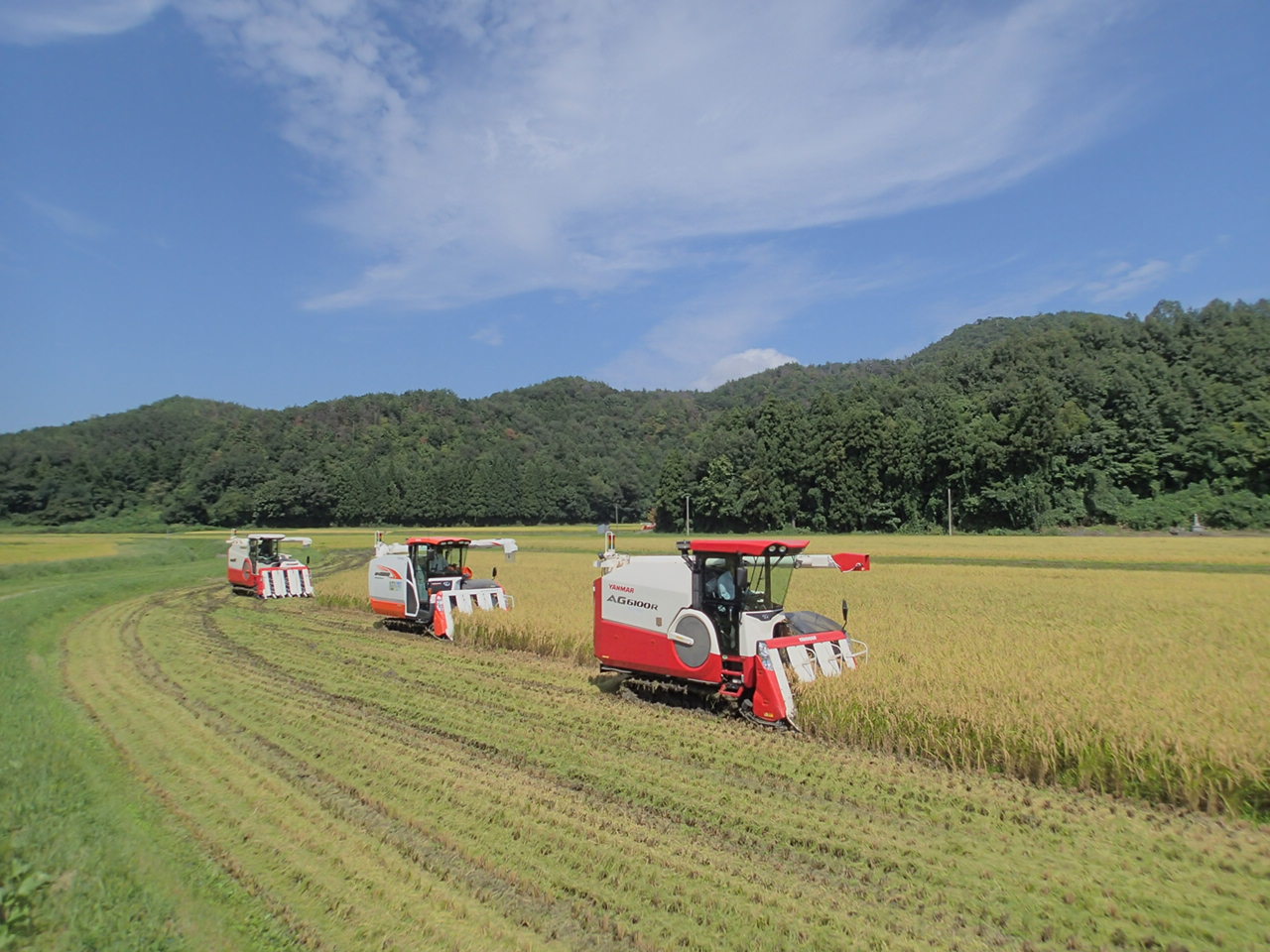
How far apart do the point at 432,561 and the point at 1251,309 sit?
96.9 m

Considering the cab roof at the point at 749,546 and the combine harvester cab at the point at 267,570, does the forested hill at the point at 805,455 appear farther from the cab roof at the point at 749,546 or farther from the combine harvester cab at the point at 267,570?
the cab roof at the point at 749,546

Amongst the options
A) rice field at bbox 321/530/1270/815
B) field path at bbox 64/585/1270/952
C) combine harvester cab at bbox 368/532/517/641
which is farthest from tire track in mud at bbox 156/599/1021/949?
combine harvester cab at bbox 368/532/517/641

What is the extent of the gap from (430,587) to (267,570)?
411 inches

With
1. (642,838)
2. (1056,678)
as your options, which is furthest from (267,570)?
(1056,678)

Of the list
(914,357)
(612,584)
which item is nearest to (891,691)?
(612,584)

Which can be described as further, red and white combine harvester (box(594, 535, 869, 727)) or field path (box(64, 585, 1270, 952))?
red and white combine harvester (box(594, 535, 869, 727))

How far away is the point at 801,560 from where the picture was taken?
11.2 metres

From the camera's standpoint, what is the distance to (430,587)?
738 inches

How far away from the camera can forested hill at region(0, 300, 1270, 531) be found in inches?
2552

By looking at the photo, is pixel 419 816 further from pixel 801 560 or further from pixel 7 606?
pixel 7 606

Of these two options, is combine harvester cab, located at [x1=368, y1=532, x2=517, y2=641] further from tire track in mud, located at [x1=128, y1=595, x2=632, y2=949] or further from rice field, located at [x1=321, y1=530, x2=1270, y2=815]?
tire track in mud, located at [x1=128, y1=595, x2=632, y2=949]

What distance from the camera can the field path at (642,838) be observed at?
16.3 feet

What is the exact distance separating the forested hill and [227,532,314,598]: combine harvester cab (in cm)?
5888

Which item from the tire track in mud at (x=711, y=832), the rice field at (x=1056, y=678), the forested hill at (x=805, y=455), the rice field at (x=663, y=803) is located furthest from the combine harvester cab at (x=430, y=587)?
the forested hill at (x=805, y=455)
